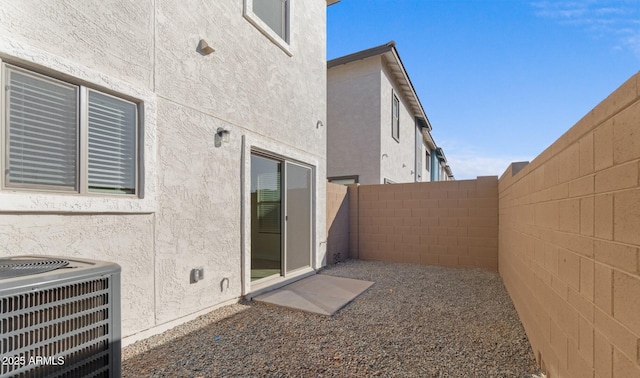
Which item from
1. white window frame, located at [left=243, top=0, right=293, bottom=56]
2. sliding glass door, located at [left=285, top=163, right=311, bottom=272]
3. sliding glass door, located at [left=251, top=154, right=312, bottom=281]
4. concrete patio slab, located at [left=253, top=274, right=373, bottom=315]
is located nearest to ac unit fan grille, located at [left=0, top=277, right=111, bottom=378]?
concrete patio slab, located at [left=253, top=274, right=373, bottom=315]

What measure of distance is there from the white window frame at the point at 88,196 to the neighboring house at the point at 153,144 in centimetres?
1

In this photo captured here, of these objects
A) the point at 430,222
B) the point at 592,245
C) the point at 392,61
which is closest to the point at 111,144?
the point at 592,245

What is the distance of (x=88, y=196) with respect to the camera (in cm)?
273

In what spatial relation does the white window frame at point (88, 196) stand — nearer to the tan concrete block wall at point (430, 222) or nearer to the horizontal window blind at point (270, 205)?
the horizontal window blind at point (270, 205)

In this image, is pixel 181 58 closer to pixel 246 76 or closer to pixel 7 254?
pixel 246 76

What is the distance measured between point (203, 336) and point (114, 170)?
2.11 meters

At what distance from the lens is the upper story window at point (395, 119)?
10953 millimetres

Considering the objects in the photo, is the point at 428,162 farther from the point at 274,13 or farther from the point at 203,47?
the point at 203,47

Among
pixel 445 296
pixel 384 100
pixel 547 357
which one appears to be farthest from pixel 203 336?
pixel 384 100

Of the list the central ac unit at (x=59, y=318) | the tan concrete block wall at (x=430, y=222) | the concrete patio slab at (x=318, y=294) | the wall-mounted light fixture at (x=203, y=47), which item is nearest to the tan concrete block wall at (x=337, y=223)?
the tan concrete block wall at (x=430, y=222)

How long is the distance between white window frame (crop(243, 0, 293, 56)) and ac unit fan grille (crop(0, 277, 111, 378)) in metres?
4.58

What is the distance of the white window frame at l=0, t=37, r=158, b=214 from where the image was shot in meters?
2.28

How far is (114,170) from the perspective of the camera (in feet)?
9.96

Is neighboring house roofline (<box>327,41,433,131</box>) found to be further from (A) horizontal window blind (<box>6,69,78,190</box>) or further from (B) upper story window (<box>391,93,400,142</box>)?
(A) horizontal window blind (<box>6,69,78,190</box>)
